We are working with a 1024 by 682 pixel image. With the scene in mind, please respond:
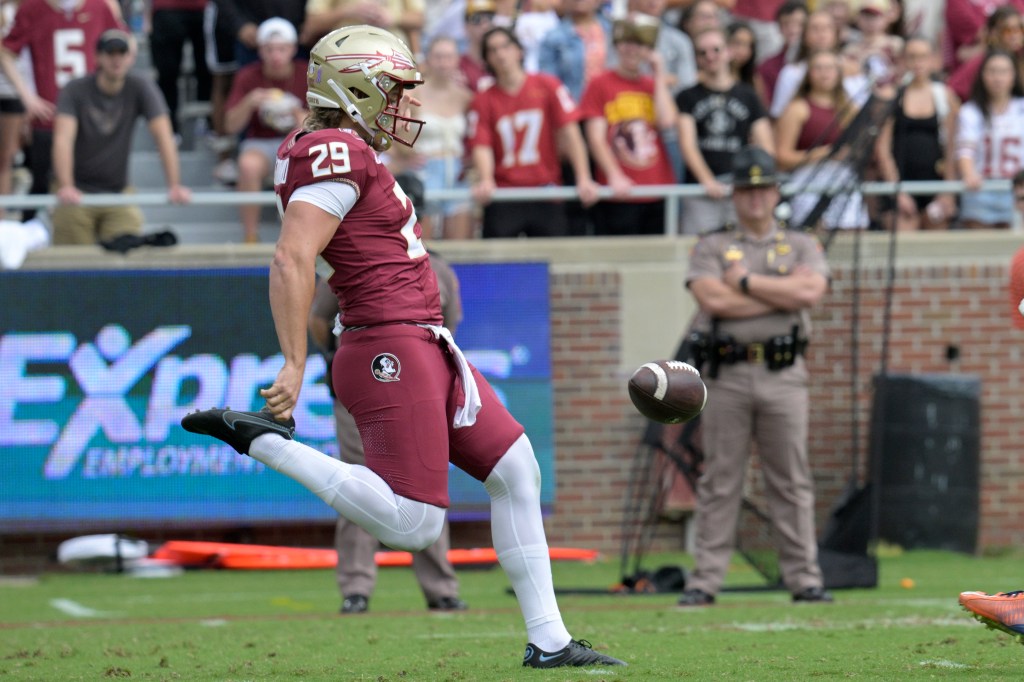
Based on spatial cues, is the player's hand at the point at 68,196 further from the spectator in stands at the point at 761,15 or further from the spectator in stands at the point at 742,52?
the spectator in stands at the point at 761,15

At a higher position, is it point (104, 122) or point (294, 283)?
point (104, 122)

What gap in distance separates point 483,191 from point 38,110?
3.32 metres

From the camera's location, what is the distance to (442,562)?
821cm

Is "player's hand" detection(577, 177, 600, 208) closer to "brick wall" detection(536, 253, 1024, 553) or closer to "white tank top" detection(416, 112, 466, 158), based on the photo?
"brick wall" detection(536, 253, 1024, 553)

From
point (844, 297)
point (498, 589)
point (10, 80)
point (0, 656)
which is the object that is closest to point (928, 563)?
point (844, 297)

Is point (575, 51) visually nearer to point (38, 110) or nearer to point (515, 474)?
point (38, 110)

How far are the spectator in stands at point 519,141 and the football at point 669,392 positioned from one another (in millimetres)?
5654

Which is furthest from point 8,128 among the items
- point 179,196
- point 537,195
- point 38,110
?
point 537,195

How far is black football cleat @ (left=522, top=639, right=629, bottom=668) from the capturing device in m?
5.30

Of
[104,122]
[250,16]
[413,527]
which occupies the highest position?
[250,16]

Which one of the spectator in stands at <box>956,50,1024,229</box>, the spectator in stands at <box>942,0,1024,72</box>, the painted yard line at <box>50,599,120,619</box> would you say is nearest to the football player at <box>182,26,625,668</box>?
the painted yard line at <box>50,599,120,619</box>

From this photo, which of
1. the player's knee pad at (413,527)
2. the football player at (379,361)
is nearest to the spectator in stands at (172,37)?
the football player at (379,361)

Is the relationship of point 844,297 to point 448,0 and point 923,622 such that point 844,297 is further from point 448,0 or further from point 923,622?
point 448,0

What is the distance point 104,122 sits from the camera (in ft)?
36.9
